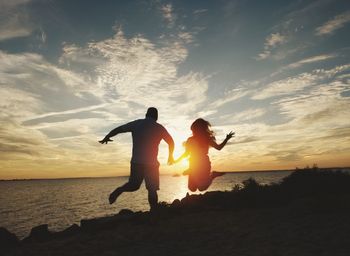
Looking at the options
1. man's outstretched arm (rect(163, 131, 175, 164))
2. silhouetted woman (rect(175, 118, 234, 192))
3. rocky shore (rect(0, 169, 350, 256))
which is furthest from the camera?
silhouetted woman (rect(175, 118, 234, 192))

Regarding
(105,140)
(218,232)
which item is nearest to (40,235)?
(105,140)

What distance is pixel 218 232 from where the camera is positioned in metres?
7.91

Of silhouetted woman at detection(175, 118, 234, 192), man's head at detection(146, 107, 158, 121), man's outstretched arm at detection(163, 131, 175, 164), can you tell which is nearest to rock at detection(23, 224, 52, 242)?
man's outstretched arm at detection(163, 131, 175, 164)

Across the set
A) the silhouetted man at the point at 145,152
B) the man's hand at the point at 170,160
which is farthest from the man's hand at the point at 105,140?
the man's hand at the point at 170,160

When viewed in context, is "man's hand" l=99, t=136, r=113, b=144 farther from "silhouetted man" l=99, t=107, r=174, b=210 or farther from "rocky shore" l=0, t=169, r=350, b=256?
"rocky shore" l=0, t=169, r=350, b=256

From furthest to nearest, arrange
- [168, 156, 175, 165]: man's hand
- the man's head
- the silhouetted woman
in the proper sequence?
the silhouetted woman, [168, 156, 175, 165]: man's hand, the man's head

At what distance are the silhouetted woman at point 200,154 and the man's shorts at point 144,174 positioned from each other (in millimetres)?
1527

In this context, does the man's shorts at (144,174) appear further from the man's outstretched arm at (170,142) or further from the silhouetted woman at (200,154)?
the silhouetted woman at (200,154)

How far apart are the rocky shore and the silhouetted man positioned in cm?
116

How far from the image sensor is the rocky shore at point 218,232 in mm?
6469

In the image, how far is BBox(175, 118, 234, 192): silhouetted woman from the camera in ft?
33.0

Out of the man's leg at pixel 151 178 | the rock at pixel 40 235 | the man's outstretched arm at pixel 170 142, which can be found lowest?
the rock at pixel 40 235

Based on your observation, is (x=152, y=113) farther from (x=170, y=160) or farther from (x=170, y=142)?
(x=170, y=160)

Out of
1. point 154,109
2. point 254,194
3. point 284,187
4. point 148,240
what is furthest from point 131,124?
point 284,187
